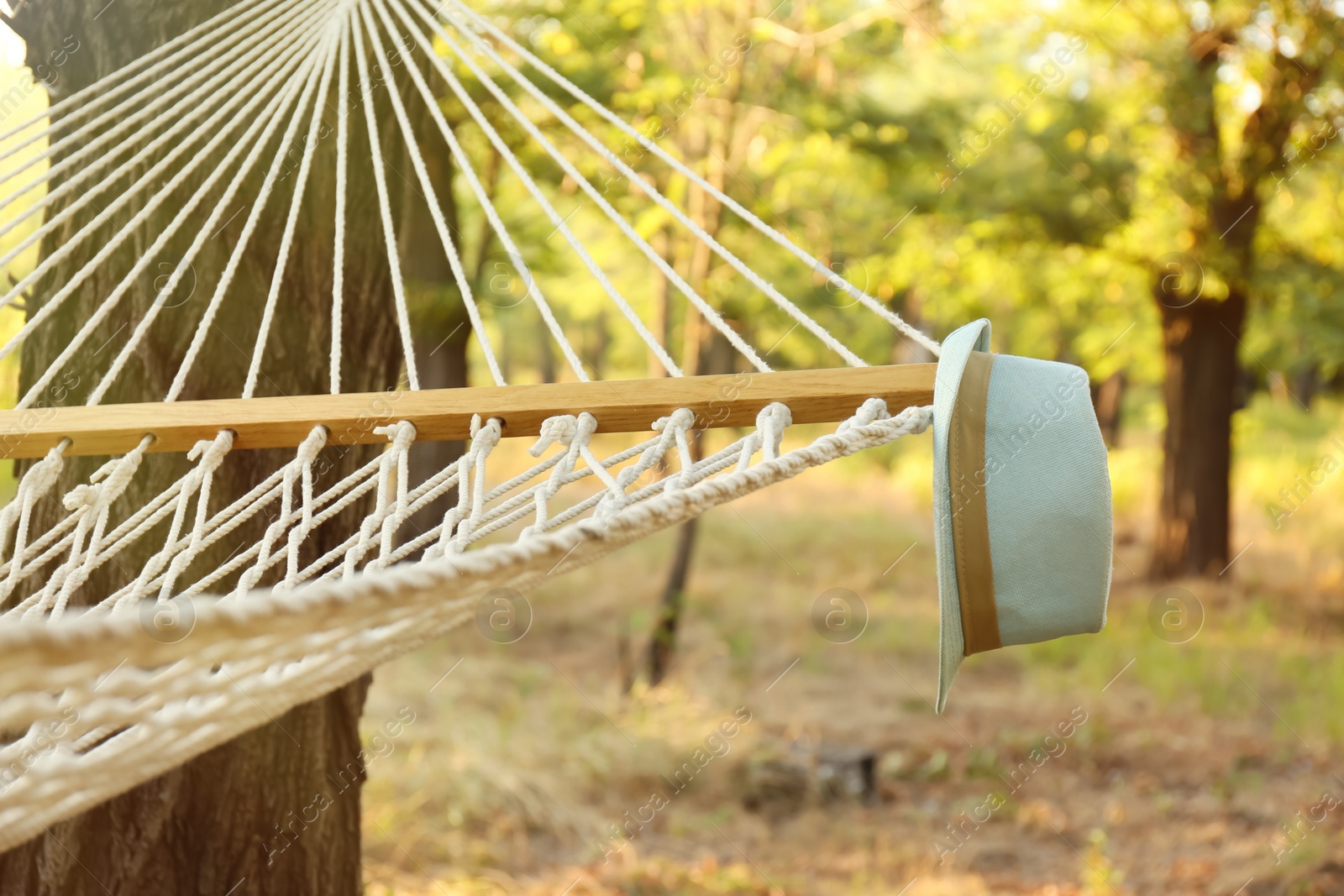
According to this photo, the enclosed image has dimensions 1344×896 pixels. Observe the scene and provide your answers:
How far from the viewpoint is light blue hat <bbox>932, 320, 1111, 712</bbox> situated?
106 cm

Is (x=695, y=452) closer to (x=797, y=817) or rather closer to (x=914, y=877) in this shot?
(x=797, y=817)

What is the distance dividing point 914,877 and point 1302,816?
1.26 meters

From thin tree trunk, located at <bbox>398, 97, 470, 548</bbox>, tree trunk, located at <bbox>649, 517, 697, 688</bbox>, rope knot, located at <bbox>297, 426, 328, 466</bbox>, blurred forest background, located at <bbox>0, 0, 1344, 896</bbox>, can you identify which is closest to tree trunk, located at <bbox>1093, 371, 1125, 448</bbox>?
blurred forest background, located at <bbox>0, 0, 1344, 896</bbox>

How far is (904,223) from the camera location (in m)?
4.88

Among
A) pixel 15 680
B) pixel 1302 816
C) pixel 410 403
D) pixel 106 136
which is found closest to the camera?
pixel 15 680

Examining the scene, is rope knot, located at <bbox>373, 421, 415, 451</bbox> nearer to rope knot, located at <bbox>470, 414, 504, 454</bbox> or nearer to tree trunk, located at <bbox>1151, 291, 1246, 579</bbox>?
rope knot, located at <bbox>470, 414, 504, 454</bbox>

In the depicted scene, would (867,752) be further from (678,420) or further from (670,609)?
(678,420)

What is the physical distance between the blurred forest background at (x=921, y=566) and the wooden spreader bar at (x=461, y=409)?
0.83m

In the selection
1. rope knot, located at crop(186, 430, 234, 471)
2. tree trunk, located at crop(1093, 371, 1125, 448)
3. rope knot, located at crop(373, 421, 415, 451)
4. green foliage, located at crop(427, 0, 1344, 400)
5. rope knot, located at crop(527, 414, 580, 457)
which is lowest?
tree trunk, located at crop(1093, 371, 1125, 448)

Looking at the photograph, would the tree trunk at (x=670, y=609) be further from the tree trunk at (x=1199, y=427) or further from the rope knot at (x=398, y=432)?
the rope knot at (x=398, y=432)

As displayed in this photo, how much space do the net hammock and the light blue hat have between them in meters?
0.09

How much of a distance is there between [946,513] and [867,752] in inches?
97.7

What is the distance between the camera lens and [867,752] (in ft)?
11.0

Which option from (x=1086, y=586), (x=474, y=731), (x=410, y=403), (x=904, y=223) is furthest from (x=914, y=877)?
(x=904, y=223)
